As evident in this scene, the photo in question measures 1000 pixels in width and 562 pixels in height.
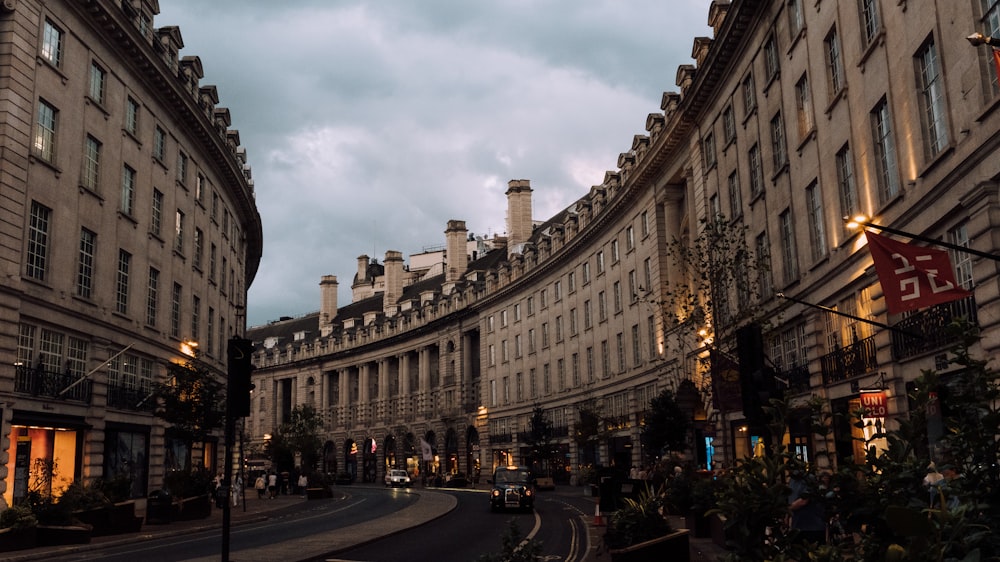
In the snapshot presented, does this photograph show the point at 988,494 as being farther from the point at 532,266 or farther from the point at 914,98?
the point at 532,266

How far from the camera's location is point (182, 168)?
148 ft

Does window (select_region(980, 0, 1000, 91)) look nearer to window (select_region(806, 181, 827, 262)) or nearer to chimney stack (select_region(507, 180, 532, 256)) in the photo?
window (select_region(806, 181, 827, 262))

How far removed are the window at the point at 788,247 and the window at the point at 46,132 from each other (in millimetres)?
25371

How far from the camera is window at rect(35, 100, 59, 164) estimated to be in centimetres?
2958

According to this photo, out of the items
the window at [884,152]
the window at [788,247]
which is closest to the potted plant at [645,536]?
the window at [884,152]

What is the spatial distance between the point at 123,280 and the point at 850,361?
27.9 m

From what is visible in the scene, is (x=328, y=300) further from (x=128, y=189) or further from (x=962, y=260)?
(x=962, y=260)

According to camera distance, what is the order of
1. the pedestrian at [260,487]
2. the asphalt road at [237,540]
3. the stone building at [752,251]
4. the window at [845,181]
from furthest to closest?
the pedestrian at [260,487] < the window at [845,181] < the asphalt road at [237,540] < the stone building at [752,251]

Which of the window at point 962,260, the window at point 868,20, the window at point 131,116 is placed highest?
the window at point 131,116

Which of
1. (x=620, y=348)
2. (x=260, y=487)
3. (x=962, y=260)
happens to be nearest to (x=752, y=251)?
(x=962, y=260)

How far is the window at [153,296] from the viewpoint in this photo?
1562 inches

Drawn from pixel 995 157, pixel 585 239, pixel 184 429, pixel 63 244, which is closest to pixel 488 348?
pixel 585 239

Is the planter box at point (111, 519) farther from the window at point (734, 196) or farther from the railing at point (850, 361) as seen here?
the window at point (734, 196)

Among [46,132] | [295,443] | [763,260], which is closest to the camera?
[46,132]
